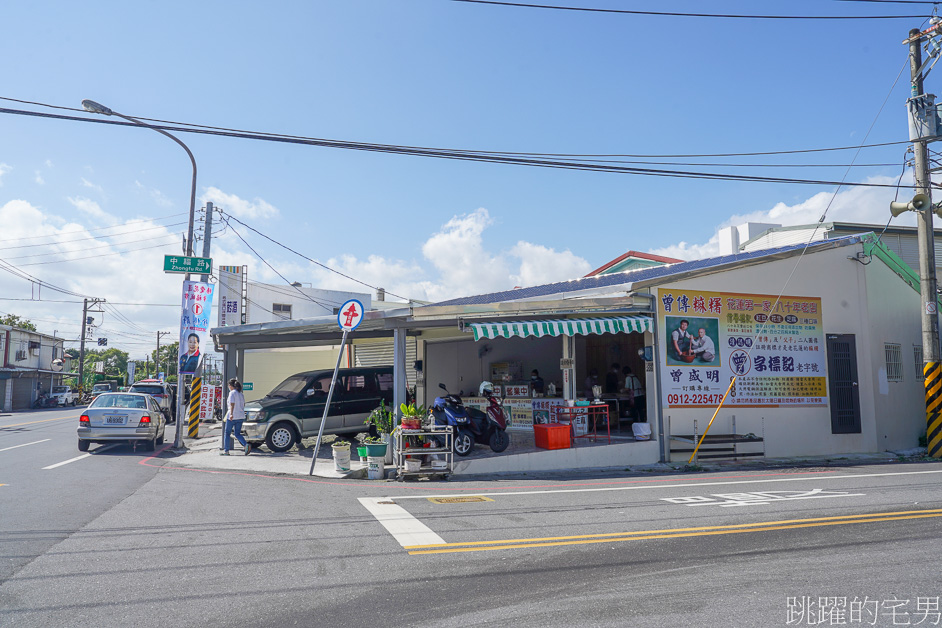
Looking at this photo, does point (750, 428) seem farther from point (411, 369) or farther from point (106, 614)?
point (106, 614)

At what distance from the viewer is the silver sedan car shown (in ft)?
47.6

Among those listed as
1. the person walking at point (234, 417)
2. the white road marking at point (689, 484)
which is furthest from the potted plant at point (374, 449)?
the person walking at point (234, 417)

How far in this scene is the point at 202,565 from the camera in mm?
5547

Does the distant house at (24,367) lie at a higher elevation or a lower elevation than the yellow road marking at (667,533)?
higher

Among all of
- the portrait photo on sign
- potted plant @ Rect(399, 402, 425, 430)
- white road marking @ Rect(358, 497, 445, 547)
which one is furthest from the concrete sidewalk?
white road marking @ Rect(358, 497, 445, 547)

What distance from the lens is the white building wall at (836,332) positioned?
14.5 m

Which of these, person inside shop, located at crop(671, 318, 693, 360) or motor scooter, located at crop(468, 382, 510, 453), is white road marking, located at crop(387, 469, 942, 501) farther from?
person inside shop, located at crop(671, 318, 693, 360)

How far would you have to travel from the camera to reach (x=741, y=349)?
14.7m

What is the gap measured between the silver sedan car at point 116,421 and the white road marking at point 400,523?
844 cm

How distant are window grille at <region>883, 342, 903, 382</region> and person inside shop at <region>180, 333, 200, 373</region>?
18.6 m

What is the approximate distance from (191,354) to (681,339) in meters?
13.1

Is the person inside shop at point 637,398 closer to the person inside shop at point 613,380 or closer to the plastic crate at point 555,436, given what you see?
the person inside shop at point 613,380

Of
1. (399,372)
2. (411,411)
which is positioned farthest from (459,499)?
(399,372)

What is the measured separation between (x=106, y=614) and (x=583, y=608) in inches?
131
